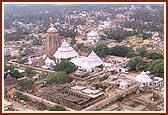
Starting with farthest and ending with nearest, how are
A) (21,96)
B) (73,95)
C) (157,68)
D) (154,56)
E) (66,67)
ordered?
(154,56), (66,67), (157,68), (21,96), (73,95)

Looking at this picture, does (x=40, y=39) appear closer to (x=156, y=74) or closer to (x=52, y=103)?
(x=156, y=74)

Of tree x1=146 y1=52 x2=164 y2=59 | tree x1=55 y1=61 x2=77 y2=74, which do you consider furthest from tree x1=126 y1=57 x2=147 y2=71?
tree x1=55 y1=61 x2=77 y2=74

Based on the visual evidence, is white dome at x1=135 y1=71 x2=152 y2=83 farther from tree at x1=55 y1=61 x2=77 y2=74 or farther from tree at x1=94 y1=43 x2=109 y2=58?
tree at x1=94 y1=43 x2=109 y2=58

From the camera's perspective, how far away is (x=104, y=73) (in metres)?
11.5

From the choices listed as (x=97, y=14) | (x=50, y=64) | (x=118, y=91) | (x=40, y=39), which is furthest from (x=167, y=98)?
(x=97, y=14)

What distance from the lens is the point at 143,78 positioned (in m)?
10.5

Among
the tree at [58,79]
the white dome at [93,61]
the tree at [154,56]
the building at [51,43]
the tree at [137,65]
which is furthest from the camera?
the building at [51,43]

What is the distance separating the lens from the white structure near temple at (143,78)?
10364mm

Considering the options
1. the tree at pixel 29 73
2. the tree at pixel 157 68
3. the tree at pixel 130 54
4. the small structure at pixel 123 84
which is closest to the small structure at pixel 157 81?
the tree at pixel 157 68

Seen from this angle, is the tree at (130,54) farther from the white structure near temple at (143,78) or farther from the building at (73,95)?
the building at (73,95)

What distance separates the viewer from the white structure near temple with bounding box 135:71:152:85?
1036cm

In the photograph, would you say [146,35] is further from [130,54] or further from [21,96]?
[21,96]

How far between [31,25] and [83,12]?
5.89m

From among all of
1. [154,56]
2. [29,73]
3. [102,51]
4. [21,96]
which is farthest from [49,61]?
[154,56]
